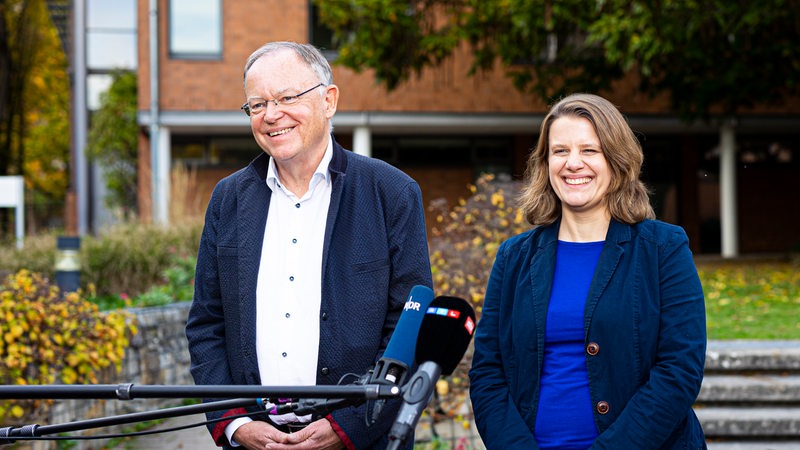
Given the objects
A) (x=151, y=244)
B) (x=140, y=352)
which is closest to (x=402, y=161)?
(x=151, y=244)

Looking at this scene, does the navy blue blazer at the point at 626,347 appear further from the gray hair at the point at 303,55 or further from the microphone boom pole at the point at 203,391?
the microphone boom pole at the point at 203,391

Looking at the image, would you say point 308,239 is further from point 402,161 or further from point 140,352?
point 402,161

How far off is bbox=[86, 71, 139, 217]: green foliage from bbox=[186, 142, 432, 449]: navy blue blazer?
1866 cm

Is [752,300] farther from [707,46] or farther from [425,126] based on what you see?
[425,126]

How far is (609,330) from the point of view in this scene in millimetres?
2686

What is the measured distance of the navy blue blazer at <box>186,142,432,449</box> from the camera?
2.76m

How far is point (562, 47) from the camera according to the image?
18391 mm

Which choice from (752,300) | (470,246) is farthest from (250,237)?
(752,300)

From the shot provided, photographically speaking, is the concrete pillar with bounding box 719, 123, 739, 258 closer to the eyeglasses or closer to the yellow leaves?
the yellow leaves

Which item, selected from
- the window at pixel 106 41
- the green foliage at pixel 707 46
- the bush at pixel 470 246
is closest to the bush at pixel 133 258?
the bush at pixel 470 246

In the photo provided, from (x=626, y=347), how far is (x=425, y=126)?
18.5m

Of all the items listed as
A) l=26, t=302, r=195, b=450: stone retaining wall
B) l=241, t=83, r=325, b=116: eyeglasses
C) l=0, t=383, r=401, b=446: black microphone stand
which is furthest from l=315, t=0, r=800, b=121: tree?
l=0, t=383, r=401, b=446: black microphone stand

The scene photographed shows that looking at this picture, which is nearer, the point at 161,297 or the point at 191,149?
the point at 161,297

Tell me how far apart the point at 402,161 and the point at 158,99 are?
5.97 meters
